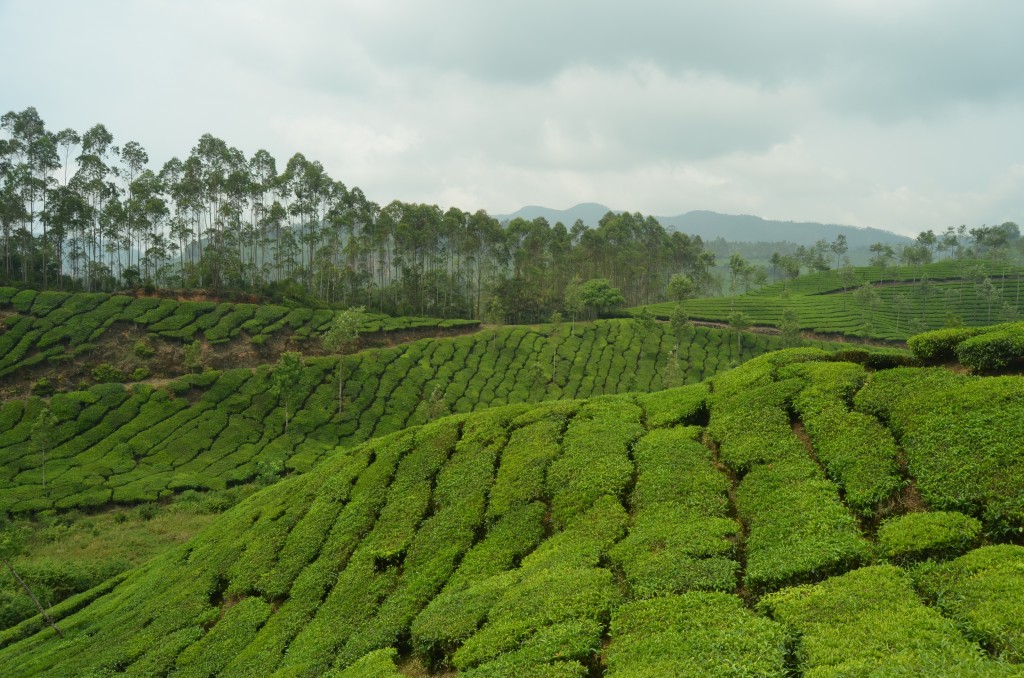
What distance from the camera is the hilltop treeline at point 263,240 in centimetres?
6794

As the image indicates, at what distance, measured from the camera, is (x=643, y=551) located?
35.8 ft

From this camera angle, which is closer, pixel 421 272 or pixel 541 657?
pixel 541 657

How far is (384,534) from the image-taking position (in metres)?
15.1

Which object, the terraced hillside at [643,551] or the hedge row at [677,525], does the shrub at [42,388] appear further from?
the hedge row at [677,525]

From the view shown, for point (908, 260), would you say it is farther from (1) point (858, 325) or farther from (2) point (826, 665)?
(2) point (826, 665)

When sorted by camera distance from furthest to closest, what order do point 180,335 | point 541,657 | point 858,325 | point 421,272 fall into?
1. point 421,272
2. point 858,325
3. point 180,335
4. point 541,657

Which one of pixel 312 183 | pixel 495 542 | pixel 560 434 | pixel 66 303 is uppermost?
pixel 312 183

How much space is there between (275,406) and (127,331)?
68.2 ft

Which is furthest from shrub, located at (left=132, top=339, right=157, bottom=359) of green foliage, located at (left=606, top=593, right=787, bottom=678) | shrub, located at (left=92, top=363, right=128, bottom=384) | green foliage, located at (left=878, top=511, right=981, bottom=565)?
green foliage, located at (left=878, top=511, right=981, bottom=565)

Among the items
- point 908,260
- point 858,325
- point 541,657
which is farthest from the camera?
point 908,260

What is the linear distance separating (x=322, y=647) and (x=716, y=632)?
9294 millimetres

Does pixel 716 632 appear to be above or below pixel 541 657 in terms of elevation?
above

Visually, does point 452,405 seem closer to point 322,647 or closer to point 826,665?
point 322,647

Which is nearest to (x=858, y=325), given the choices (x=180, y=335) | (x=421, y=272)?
(x=421, y=272)
